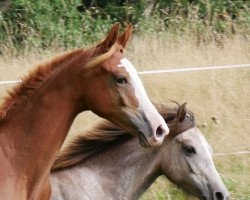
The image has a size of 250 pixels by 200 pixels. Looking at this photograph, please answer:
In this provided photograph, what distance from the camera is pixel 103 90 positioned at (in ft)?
15.5

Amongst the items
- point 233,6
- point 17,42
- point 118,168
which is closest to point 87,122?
point 118,168

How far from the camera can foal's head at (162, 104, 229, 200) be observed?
18.4 feet

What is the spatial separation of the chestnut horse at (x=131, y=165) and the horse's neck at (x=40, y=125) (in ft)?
2.76

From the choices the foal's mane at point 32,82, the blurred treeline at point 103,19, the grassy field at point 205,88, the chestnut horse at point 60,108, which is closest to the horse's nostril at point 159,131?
the chestnut horse at point 60,108

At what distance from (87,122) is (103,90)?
3337 mm

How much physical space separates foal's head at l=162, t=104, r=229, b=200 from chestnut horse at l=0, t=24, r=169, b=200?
992 mm

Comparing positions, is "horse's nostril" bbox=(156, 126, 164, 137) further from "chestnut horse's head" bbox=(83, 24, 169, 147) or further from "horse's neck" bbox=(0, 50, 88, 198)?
"horse's neck" bbox=(0, 50, 88, 198)

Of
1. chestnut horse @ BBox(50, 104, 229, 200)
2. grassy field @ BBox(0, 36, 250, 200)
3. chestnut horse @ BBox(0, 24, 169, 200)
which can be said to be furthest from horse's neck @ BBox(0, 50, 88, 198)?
grassy field @ BBox(0, 36, 250, 200)

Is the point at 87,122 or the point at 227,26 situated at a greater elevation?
the point at 87,122

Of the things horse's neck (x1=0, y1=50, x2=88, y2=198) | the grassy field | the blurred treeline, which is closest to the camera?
horse's neck (x1=0, y1=50, x2=88, y2=198)

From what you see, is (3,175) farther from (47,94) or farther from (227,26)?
(227,26)

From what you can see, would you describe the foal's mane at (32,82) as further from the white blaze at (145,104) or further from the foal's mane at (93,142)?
the foal's mane at (93,142)

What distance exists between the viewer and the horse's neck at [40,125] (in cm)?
480

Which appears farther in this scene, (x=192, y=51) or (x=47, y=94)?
(x=192, y=51)
